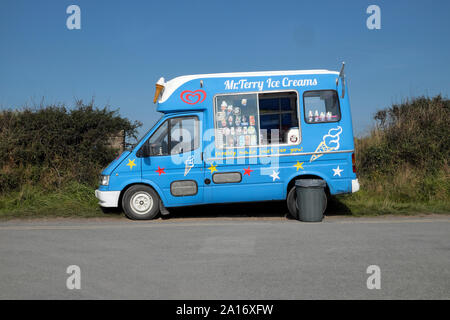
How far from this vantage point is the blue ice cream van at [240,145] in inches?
336

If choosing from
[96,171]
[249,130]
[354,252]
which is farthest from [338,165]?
[96,171]

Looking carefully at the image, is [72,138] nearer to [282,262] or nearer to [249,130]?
[249,130]

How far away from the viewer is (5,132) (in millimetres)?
11648

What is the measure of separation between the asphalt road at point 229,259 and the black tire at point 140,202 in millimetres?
497

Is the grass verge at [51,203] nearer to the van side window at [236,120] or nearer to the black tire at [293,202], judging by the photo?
the van side window at [236,120]

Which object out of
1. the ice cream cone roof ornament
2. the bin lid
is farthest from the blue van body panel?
the ice cream cone roof ornament

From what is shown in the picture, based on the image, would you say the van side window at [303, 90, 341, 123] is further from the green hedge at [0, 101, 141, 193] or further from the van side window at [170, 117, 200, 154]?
the green hedge at [0, 101, 141, 193]

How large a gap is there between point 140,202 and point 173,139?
154cm

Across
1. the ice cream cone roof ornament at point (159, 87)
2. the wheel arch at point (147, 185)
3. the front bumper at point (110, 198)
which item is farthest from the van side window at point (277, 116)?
the front bumper at point (110, 198)

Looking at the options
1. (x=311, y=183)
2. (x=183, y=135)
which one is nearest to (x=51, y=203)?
(x=183, y=135)

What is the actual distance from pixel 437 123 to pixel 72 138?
11099 millimetres

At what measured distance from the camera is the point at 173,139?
8.66 m
